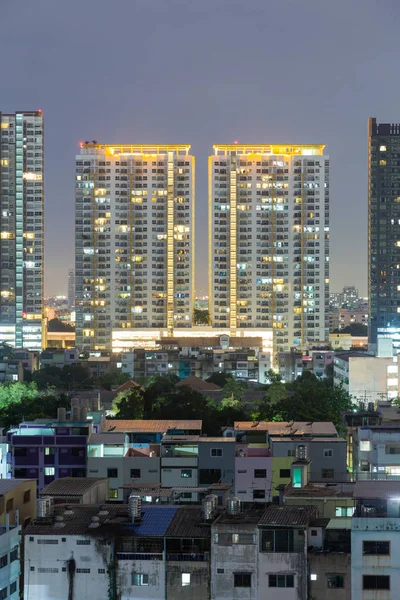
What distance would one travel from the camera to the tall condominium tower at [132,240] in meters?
77.5

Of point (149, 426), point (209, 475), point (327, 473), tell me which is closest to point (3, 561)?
point (209, 475)

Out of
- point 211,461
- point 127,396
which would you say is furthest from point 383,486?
point 127,396

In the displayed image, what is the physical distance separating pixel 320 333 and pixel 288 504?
58835 millimetres

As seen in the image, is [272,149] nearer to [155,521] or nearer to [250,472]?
Answer: [250,472]

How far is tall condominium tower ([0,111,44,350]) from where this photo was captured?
77688mm

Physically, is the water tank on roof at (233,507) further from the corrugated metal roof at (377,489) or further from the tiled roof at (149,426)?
the tiled roof at (149,426)

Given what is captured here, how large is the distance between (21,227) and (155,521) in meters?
61.8

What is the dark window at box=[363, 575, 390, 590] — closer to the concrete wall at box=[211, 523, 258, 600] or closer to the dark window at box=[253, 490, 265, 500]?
the concrete wall at box=[211, 523, 258, 600]

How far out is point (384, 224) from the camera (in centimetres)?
8688

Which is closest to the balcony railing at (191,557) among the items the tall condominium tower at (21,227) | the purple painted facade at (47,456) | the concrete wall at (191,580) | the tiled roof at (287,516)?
the concrete wall at (191,580)

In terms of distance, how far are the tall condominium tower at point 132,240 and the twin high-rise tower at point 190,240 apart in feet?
0.20

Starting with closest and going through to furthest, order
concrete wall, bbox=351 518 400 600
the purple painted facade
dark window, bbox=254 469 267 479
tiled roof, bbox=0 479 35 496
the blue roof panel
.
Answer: concrete wall, bbox=351 518 400 600
the blue roof panel
tiled roof, bbox=0 479 35 496
dark window, bbox=254 469 267 479
the purple painted facade

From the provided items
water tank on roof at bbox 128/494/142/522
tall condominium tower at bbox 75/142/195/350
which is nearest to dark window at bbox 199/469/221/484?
water tank on roof at bbox 128/494/142/522

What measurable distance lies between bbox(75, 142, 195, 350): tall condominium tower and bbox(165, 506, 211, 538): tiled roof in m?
59.2
